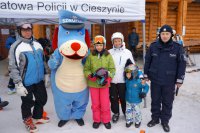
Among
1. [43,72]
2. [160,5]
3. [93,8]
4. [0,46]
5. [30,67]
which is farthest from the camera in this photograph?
[0,46]

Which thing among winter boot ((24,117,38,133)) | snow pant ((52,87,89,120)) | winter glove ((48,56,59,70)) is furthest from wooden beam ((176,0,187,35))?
winter boot ((24,117,38,133))

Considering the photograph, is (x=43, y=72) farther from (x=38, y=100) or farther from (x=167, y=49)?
(x=167, y=49)

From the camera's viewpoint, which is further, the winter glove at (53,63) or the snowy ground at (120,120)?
the snowy ground at (120,120)

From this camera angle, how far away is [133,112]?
151 inches

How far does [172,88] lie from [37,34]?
23.1 ft

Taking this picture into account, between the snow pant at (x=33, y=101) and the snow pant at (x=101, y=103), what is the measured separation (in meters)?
0.81

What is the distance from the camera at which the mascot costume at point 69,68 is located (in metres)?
3.43

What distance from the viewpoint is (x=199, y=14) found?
491 inches

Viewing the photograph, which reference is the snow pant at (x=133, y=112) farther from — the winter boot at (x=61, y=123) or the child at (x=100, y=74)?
the winter boot at (x=61, y=123)

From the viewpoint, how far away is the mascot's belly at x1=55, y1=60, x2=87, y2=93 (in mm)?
3631

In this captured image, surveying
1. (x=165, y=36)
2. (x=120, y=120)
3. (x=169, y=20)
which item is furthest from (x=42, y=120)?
(x=169, y=20)

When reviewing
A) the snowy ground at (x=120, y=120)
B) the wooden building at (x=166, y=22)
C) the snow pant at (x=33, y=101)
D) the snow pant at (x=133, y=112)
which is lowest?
the snowy ground at (x=120, y=120)

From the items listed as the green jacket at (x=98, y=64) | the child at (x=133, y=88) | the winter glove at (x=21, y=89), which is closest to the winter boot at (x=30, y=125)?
the winter glove at (x=21, y=89)

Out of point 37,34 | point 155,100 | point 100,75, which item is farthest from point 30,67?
point 37,34
